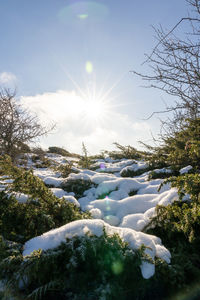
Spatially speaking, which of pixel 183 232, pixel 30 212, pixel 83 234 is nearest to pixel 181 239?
pixel 183 232

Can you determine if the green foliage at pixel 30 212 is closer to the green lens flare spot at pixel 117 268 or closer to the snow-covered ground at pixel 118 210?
the snow-covered ground at pixel 118 210

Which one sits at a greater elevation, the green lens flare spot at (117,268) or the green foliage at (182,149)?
the green foliage at (182,149)

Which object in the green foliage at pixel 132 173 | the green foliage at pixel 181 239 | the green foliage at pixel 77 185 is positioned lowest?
the green foliage at pixel 181 239

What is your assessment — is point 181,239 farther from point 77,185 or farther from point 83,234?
point 77,185

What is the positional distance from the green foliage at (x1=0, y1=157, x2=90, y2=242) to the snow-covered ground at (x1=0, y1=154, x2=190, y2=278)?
126 mm

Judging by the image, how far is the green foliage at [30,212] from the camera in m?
1.66

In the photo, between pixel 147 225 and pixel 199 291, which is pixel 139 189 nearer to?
pixel 147 225

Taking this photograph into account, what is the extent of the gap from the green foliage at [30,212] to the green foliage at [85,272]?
1.58 ft

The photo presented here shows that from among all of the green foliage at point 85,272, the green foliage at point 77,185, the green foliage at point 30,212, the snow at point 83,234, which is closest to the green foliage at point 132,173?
the green foliage at point 77,185

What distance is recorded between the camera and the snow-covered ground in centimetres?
133

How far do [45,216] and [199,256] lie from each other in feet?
4.14

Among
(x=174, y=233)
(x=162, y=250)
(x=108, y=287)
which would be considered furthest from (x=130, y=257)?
(x=174, y=233)

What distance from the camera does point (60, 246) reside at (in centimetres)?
127

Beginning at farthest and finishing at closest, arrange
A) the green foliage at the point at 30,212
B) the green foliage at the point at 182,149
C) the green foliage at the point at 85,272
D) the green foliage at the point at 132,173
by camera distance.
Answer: the green foliage at the point at 132,173
the green foliage at the point at 182,149
the green foliage at the point at 30,212
the green foliage at the point at 85,272
